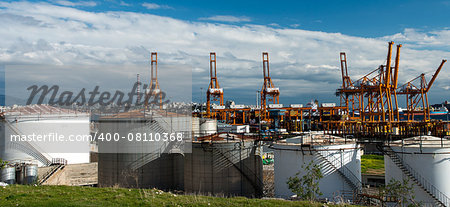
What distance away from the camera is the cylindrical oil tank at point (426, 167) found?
957 inches

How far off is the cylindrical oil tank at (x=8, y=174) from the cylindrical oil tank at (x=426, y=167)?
2901 cm

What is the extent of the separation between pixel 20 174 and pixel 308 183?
76.2 ft

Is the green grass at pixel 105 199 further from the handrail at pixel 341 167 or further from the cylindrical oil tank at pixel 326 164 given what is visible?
the handrail at pixel 341 167

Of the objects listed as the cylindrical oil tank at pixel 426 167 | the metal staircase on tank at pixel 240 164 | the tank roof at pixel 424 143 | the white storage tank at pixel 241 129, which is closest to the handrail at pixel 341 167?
the cylindrical oil tank at pixel 426 167

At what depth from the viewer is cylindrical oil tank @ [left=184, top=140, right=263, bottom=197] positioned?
27156mm

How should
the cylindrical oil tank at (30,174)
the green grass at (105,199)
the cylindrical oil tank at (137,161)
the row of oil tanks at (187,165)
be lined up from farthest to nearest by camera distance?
the cylindrical oil tank at (30,174) < the cylindrical oil tank at (137,161) < the row of oil tanks at (187,165) < the green grass at (105,199)

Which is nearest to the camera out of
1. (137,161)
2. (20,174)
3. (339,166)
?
(339,166)

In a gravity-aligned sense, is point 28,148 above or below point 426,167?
above

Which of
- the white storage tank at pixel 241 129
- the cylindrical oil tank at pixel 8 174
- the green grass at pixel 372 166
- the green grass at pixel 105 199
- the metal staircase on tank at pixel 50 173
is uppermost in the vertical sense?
the white storage tank at pixel 241 129

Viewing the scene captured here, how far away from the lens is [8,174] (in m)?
28.3

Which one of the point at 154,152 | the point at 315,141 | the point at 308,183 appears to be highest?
the point at 315,141

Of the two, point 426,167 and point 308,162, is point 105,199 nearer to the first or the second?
point 308,162

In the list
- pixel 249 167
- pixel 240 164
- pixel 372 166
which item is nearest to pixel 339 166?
pixel 249 167

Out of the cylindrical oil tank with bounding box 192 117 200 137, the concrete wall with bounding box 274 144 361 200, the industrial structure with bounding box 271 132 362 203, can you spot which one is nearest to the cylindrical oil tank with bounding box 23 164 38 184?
the cylindrical oil tank with bounding box 192 117 200 137
